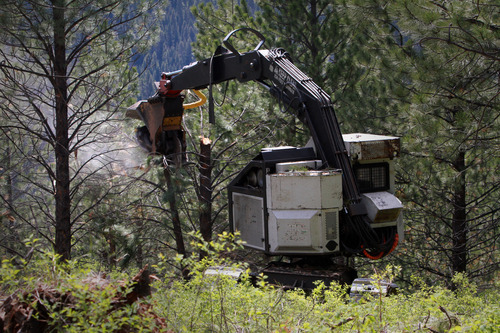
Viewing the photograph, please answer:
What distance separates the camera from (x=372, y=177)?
31.0 feet

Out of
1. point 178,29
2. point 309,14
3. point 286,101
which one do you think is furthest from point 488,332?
point 178,29

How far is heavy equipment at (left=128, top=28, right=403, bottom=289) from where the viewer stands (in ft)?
28.0

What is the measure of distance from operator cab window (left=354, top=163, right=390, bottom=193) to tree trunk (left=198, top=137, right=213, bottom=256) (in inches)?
162

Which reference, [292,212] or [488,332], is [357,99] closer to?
[292,212]

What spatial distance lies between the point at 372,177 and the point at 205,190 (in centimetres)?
493

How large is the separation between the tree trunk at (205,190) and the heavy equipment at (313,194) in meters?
2.75

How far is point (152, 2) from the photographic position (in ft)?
36.7

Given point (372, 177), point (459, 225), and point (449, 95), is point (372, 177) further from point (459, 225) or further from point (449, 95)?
point (459, 225)

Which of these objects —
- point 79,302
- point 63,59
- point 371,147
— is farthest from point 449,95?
point 79,302

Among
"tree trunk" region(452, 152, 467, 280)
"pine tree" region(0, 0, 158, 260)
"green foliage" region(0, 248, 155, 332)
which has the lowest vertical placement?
"tree trunk" region(452, 152, 467, 280)

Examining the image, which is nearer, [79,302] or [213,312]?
[79,302]

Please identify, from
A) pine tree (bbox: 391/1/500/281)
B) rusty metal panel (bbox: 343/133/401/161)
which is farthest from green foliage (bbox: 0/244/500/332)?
rusty metal panel (bbox: 343/133/401/161)

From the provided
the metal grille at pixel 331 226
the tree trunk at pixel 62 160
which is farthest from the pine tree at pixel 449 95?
the tree trunk at pixel 62 160

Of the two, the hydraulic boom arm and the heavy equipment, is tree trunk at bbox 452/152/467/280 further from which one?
the hydraulic boom arm
